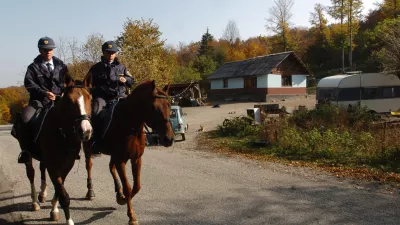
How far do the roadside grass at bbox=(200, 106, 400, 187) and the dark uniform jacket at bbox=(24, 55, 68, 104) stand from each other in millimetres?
7309

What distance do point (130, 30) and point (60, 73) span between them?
32.8m

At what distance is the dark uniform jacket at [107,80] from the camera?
6336 millimetres

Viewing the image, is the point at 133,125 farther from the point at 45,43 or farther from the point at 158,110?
the point at 45,43

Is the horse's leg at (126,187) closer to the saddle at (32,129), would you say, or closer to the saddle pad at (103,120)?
the saddle pad at (103,120)

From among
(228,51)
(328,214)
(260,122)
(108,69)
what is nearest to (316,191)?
(328,214)

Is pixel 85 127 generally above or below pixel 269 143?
above

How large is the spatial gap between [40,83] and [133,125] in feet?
6.09

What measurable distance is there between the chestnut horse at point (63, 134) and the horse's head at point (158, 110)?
83cm

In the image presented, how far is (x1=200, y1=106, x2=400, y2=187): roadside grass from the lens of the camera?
400 inches

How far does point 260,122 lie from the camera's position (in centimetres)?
1881

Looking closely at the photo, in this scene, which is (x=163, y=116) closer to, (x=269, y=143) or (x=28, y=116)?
(x=28, y=116)

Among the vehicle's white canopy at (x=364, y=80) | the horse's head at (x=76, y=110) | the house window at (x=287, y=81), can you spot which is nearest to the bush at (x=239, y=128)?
the vehicle's white canopy at (x=364, y=80)

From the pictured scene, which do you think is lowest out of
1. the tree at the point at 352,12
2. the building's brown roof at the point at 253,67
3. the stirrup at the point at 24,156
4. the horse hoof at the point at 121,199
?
the horse hoof at the point at 121,199

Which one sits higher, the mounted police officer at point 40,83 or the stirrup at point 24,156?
the mounted police officer at point 40,83
